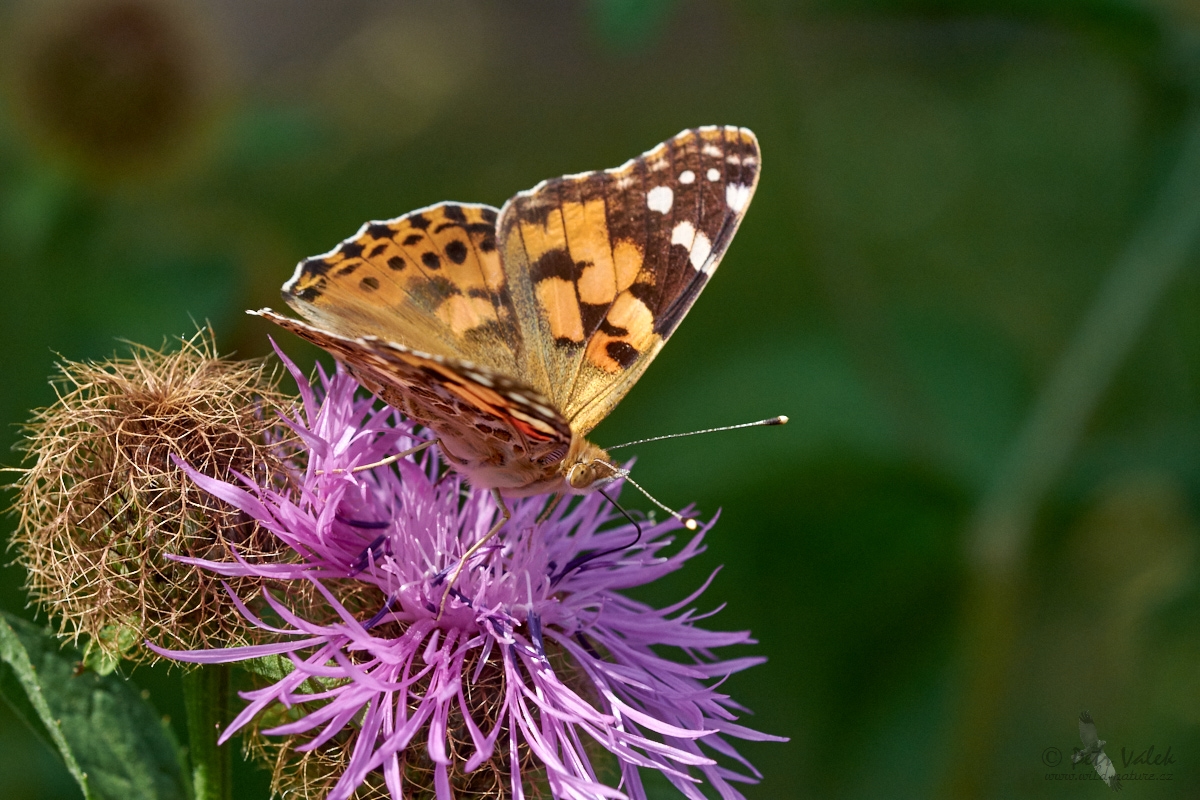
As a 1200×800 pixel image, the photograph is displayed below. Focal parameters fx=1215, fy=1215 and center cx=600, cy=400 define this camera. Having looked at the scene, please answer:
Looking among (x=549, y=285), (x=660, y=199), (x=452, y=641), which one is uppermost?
(x=660, y=199)

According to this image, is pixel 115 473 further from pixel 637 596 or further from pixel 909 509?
pixel 909 509

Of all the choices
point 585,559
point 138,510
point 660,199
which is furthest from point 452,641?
point 660,199

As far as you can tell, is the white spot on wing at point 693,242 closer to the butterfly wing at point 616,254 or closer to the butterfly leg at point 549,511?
the butterfly wing at point 616,254

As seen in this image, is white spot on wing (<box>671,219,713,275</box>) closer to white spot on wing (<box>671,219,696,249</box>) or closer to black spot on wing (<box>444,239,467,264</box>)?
white spot on wing (<box>671,219,696,249</box>)

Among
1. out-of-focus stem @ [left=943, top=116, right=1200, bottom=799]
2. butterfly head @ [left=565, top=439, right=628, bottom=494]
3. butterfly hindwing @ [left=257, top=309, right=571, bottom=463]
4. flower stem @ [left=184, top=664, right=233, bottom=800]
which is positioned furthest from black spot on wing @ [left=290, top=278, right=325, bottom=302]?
out-of-focus stem @ [left=943, top=116, right=1200, bottom=799]

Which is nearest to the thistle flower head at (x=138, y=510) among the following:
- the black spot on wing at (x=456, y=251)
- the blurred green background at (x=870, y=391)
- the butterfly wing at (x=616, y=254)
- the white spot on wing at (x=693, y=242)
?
the black spot on wing at (x=456, y=251)

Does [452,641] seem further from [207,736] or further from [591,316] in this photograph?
[591,316]

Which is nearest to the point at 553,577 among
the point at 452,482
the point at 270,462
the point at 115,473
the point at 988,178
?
the point at 452,482
